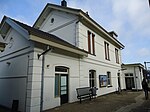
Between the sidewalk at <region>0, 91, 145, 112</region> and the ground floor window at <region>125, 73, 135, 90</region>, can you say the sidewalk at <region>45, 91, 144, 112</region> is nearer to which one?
the sidewalk at <region>0, 91, 145, 112</region>

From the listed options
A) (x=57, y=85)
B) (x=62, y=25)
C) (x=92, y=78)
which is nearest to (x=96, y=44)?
(x=92, y=78)

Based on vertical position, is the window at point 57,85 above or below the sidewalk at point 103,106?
above

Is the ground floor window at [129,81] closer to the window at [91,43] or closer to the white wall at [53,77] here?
the window at [91,43]

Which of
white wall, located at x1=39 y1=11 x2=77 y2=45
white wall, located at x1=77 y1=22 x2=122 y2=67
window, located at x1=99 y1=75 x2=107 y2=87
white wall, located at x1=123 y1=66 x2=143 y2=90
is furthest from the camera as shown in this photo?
white wall, located at x1=123 y1=66 x2=143 y2=90

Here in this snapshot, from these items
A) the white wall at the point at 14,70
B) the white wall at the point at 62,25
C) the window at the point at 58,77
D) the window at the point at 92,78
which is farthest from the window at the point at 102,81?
the white wall at the point at 14,70

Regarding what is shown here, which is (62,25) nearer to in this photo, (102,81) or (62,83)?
(62,83)

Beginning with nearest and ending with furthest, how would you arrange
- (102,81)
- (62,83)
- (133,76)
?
1. (62,83)
2. (102,81)
3. (133,76)

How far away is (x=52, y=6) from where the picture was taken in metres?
12.3

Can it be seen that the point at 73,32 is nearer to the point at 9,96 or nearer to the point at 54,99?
the point at 54,99

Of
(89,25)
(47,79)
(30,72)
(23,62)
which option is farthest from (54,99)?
(89,25)

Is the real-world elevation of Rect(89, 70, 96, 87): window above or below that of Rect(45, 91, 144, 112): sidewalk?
above

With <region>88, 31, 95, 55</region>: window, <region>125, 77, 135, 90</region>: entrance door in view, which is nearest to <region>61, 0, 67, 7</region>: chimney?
<region>88, 31, 95, 55</region>: window

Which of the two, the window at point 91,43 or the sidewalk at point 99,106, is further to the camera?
the window at point 91,43

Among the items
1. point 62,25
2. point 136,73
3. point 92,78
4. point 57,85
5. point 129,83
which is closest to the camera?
point 57,85
